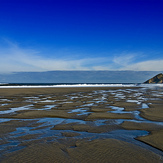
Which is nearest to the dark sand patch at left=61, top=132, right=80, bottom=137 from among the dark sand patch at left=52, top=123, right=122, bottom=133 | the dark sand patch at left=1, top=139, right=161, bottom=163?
the dark sand patch at left=52, top=123, right=122, bottom=133

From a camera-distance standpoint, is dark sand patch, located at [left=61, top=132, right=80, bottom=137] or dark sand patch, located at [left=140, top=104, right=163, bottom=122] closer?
dark sand patch, located at [left=61, top=132, right=80, bottom=137]

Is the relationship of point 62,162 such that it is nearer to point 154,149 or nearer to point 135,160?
point 135,160

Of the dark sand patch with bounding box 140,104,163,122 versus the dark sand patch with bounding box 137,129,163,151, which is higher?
the dark sand patch with bounding box 140,104,163,122

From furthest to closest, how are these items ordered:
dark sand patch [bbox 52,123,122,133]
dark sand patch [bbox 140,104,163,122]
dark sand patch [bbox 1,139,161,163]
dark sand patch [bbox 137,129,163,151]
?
1. dark sand patch [bbox 140,104,163,122]
2. dark sand patch [bbox 52,123,122,133]
3. dark sand patch [bbox 137,129,163,151]
4. dark sand patch [bbox 1,139,161,163]

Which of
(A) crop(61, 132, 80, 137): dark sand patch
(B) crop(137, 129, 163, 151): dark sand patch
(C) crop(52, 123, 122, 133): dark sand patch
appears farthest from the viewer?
(C) crop(52, 123, 122, 133): dark sand patch

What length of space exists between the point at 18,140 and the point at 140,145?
372cm

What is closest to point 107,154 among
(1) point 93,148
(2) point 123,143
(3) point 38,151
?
(1) point 93,148

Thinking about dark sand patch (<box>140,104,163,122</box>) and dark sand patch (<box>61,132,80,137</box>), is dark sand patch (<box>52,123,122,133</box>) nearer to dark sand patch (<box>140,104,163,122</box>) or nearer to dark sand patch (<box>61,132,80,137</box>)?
dark sand patch (<box>61,132,80,137</box>)

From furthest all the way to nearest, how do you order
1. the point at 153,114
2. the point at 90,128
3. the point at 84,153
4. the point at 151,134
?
the point at 153,114, the point at 90,128, the point at 151,134, the point at 84,153

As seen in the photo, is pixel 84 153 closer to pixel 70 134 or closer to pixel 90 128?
pixel 70 134

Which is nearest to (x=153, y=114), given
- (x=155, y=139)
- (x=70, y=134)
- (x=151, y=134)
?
(x=151, y=134)

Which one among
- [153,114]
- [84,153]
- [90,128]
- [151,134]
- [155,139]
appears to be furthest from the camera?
[153,114]

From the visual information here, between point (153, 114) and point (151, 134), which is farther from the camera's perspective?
point (153, 114)

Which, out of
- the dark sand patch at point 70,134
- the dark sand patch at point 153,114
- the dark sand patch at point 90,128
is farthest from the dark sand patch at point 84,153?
the dark sand patch at point 153,114
